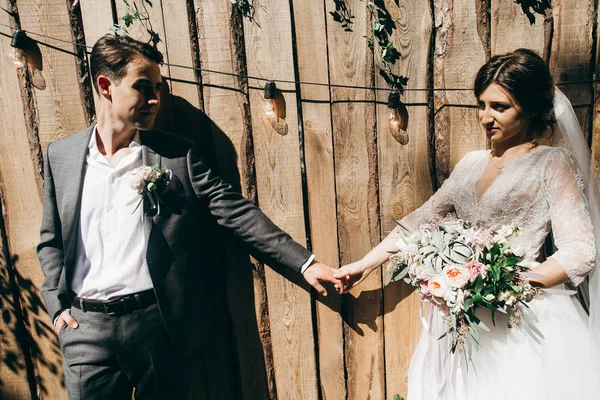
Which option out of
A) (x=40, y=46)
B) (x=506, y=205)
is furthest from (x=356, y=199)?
(x=40, y=46)

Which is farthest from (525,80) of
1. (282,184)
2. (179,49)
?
(179,49)

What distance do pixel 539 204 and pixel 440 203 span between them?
1.62 feet

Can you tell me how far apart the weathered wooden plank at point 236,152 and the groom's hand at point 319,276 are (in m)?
0.37

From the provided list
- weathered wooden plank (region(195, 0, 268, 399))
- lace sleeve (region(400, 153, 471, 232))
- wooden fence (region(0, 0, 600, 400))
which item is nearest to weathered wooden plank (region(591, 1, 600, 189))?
wooden fence (region(0, 0, 600, 400))

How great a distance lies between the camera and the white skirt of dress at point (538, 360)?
2139mm

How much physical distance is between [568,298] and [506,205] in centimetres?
53

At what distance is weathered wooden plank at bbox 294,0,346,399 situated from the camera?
2.64 m

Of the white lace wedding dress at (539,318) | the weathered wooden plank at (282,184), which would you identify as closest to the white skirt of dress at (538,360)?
the white lace wedding dress at (539,318)

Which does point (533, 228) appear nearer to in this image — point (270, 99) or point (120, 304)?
point (270, 99)

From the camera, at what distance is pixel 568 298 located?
226 cm

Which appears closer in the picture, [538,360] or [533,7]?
[538,360]

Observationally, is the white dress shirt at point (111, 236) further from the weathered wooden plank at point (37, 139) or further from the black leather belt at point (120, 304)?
the weathered wooden plank at point (37, 139)

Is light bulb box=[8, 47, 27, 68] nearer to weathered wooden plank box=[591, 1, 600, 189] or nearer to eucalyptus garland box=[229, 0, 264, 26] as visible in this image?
eucalyptus garland box=[229, 0, 264, 26]

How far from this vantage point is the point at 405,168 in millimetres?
2744
